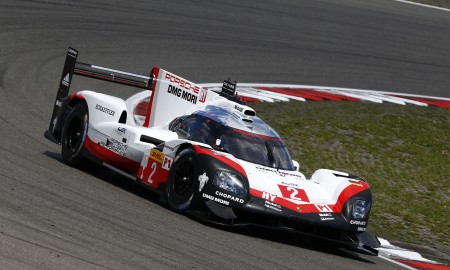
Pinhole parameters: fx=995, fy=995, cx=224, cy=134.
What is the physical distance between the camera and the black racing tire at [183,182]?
9758 mm

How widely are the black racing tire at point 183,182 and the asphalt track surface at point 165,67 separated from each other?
0.51 feet

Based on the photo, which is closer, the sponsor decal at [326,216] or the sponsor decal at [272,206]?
the sponsor decal at [272,206]

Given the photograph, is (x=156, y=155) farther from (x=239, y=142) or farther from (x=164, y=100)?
(x=164, y=100)

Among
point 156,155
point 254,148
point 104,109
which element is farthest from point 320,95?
point 156,155

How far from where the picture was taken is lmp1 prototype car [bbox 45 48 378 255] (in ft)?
31.5

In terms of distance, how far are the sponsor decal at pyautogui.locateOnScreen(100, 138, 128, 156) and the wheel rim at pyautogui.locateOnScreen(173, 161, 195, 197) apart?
1.14 meters

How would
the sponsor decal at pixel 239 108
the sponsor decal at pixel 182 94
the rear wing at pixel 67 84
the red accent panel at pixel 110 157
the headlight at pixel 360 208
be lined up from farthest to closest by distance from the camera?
the rear wing at pixel 67 84, the sponsor decal at pixel 182 94, the sponsor decal at pixel 239 108, the red accent panel at pixel 110 157, the headlight at pixel 360 208

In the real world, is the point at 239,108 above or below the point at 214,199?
above

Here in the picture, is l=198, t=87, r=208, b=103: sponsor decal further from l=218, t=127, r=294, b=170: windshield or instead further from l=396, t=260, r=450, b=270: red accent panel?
l=396, t=260, r=450, b=270: red accent panel

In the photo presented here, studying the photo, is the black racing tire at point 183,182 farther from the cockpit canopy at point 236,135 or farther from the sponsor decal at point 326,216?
the sponsor decal at point 326,216

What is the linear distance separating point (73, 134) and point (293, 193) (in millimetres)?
3334

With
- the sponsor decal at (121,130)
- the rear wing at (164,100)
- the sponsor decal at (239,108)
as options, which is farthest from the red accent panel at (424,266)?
the sponsor decal at (121,130)

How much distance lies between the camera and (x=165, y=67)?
18.5 metres

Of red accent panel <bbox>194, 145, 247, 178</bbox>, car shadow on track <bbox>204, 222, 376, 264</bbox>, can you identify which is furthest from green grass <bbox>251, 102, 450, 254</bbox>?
red accent panel <bbox>194, 145, 247, 178</bbox>
